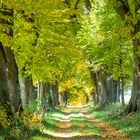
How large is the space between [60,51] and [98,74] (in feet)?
65.9

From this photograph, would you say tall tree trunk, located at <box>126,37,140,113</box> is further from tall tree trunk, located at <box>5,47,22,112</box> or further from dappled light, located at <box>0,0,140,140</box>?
tall tree trunk, located at <box>5,47,22,112</box>

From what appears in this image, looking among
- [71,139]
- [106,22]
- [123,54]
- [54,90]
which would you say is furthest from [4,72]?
[54,90]

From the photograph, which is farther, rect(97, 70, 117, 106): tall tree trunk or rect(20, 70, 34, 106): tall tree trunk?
rect(97, 70, 117, 106): tall tree trunk

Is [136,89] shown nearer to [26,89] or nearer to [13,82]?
[26,89]

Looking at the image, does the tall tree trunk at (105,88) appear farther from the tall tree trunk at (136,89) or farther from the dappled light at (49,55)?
the tall tree trunk at (136,89)

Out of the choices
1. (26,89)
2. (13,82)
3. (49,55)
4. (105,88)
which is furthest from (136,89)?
(105,88)

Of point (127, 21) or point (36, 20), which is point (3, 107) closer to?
point (36, 20)

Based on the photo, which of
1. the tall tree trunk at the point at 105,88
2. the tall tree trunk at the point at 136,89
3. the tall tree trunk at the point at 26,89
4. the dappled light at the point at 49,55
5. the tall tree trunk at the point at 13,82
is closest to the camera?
the dappled light at the point at 49,55

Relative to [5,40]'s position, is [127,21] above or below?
above

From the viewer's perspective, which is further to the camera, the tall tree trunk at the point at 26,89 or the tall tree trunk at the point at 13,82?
the tall tree trunk at the point at 26,89

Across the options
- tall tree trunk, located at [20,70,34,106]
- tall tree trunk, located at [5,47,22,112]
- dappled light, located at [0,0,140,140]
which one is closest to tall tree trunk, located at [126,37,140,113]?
dappled light, located at [0,0,140,140]

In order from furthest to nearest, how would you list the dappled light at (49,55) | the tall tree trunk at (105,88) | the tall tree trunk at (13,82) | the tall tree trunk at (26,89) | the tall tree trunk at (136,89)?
the tall tree trunk at (105,88) → the tall tree trunk at (136,89) → the tall tree trunk at (26,89) → the tall tree trunk at (13,82) → the dappled light at (49,55)

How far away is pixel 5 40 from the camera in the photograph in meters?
13.6

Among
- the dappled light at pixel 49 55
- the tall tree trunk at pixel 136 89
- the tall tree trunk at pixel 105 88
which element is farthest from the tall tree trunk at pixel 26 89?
the tall tree trunk at pixel 105 88
